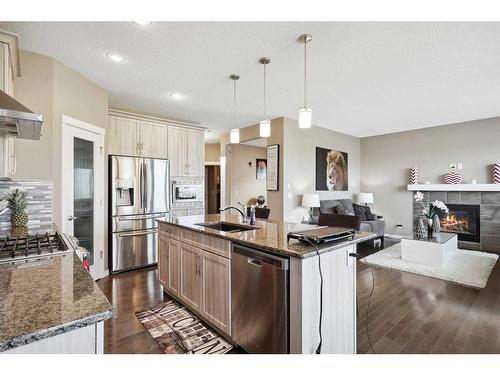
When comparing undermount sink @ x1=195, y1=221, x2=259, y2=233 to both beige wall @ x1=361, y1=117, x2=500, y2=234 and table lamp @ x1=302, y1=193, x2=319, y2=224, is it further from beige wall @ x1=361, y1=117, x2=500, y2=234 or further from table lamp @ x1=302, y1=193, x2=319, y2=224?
beige wall @ x1=361, y1=117, x2=500, y2=234

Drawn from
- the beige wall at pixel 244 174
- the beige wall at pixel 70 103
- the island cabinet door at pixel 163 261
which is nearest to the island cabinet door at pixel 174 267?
the island cabinet door at pixel 163 261

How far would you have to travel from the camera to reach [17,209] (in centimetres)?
219

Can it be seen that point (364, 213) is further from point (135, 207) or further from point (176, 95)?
point (135, 207)

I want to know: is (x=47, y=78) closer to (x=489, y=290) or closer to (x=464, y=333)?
(x=464, y=333)

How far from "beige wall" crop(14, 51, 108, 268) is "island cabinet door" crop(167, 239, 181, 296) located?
1.27 meters

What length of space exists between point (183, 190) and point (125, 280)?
1748mm

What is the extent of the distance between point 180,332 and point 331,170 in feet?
15.9

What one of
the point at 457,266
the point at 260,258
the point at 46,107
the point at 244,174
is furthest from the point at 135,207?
the point at 457,266

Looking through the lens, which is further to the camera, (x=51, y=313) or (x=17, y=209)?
(x=17, y=209)

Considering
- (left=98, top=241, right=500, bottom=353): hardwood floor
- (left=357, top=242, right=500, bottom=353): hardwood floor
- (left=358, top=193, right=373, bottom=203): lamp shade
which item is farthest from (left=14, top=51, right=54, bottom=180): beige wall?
(left=358, top=193, right=373, bottom=203): lamp shade

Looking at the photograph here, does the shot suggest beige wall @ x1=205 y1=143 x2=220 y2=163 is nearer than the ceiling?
No

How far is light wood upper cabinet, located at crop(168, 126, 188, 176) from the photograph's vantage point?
4.52 m

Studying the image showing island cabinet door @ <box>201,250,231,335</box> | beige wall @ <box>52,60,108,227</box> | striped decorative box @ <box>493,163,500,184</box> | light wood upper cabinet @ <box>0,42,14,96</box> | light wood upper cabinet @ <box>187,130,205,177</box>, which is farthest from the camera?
striped decorative box @ <box>493,163,500,184</box>
